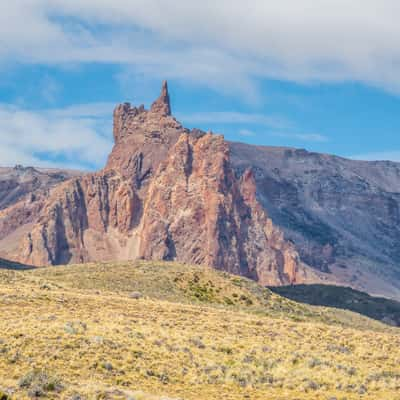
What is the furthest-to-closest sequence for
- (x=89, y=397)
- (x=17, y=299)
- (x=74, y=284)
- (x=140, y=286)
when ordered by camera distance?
(x=140, y=286) < (x=74, y=284) < (x=17, y=299) < (x=89, y=397)

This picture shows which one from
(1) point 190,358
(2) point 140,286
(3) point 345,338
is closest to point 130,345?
(1) point 190,358

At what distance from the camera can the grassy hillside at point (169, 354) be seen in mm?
42469

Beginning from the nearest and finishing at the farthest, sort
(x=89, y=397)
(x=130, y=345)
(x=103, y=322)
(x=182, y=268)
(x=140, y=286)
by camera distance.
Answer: (x=89, y=397)
(x=130, y=345)
(x=103, y=322)
(x=140, y=286)
(x=182, y=268)

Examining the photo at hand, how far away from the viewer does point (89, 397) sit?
36.9m

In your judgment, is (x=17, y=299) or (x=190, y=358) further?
(x=17, y=299)

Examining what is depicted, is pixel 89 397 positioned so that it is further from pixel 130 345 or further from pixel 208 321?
pixel 208 321

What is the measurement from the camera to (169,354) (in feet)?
163

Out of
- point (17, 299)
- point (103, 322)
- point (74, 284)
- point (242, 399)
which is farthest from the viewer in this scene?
point (74, 284)

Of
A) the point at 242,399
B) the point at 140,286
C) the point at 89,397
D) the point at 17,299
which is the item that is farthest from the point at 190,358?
the point at 140,286

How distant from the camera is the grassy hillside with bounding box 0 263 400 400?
42.5m

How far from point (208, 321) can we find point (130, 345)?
16195 mm

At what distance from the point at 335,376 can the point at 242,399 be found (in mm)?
9646

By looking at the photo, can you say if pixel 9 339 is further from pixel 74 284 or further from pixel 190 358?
pixel 74 284

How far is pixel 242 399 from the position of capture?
4228 cm
